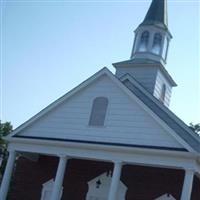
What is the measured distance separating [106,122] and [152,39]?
9378 mm

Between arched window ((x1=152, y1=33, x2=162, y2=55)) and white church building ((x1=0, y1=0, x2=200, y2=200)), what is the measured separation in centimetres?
392

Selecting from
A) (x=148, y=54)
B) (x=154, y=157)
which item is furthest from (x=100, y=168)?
(x=148, y=54)

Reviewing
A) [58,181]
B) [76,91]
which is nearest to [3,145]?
[76,91]

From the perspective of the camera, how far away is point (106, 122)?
1942 cm

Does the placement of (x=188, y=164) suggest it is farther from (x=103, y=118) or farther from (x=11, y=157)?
(x=11, y=157)

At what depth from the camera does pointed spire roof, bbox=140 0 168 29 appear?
2777 cm

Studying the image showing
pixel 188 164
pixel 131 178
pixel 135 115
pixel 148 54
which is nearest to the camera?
pixel 188 164

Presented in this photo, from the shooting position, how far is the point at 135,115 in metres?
18.9

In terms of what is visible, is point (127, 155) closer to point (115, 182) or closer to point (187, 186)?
point (115, 182)

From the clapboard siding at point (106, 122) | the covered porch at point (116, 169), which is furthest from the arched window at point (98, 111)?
the covered porch at point (116, 169)

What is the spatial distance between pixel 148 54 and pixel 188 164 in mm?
11018

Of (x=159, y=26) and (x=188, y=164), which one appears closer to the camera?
(x=188, y=164)

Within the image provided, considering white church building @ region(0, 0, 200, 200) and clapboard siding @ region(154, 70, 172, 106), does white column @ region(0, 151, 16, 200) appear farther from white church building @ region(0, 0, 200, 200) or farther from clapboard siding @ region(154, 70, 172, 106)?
clapboard siding @ region(154, 70, 172, 106)

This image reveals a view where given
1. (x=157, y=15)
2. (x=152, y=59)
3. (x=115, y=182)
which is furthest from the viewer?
(x=157, y=15)
